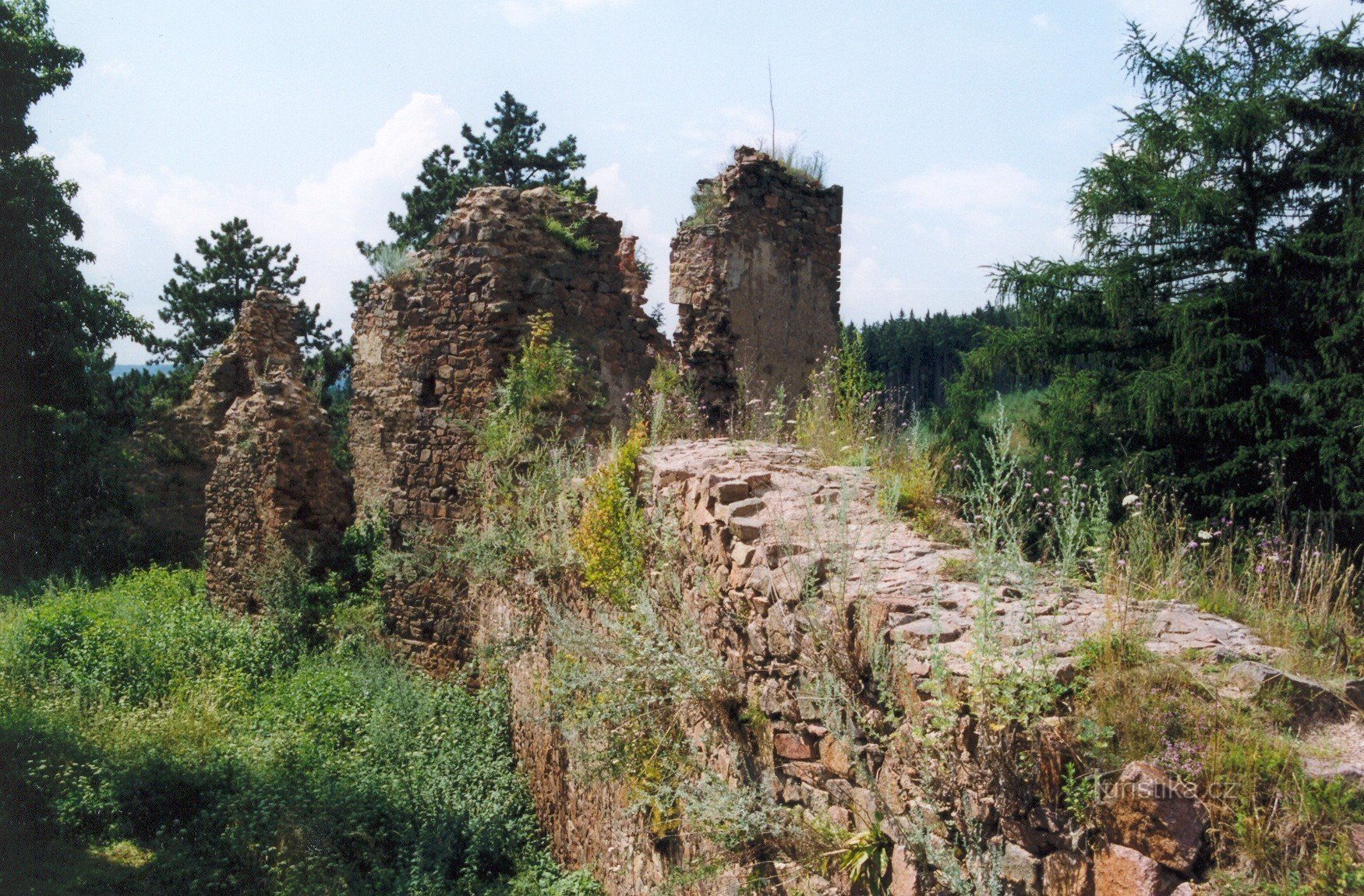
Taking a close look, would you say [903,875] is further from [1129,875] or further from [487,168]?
[487,168]

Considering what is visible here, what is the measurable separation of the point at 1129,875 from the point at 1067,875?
0.64ft

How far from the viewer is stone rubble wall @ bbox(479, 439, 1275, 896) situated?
293 centimetres

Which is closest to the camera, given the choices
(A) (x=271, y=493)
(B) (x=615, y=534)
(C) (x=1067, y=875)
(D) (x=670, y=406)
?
(C) (x=1067, y=875)

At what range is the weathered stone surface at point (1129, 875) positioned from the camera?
108 inches

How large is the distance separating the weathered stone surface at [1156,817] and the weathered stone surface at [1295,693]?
48 centimetres

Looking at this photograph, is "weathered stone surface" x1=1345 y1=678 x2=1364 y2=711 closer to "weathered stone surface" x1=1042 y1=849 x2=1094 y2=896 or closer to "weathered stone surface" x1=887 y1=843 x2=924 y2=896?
"weathered stone surface" x1=1042 y1=849 x2=1094 y2=896

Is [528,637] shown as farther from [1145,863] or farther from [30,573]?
[30,573]

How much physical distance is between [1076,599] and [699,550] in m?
2.03

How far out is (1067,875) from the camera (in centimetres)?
292

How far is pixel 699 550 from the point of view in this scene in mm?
5277

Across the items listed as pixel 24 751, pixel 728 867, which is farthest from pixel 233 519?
pixel 728 867

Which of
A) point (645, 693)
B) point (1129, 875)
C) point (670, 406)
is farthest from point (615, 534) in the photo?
point (1129, 875)

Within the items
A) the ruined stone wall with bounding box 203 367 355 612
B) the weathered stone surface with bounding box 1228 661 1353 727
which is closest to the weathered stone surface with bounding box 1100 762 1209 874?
the weathered stone surface with bounding box 1228 661 1353 727

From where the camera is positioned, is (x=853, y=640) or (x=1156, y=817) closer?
(x=1156, y=817)
